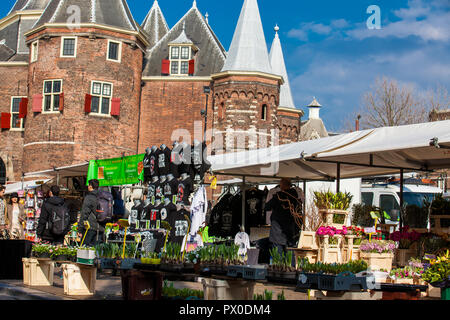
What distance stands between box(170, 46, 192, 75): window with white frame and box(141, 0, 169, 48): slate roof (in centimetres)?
423

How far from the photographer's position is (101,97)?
3072 centimetres

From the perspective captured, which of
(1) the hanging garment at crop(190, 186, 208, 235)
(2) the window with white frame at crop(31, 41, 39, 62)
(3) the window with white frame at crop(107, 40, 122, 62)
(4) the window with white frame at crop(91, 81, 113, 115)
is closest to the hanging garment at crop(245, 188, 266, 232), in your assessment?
(1) the hanging garment at crop(190, 186, 208, 235)

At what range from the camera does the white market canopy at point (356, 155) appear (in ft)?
28.1

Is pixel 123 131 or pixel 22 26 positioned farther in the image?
pixel 22 26

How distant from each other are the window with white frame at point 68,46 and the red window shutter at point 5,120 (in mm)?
6323

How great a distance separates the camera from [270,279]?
666cm

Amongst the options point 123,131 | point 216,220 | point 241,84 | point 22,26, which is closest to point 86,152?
point 123,131

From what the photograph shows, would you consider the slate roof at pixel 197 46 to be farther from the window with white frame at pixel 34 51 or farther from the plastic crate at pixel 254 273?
the plastic crate at pixel 254 273

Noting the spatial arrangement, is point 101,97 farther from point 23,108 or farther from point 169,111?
point 23,108

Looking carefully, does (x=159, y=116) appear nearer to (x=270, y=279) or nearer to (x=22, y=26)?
(x=22, y=26)

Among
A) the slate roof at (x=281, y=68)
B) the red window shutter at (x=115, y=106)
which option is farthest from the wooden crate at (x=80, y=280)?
the slate roof at (x=281, y=68)

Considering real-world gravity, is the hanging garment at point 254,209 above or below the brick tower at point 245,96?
below

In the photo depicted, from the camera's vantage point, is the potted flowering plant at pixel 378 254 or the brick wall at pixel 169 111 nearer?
the potted flowering plant at pixel 378 254
